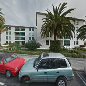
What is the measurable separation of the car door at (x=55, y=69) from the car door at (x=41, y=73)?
222mm

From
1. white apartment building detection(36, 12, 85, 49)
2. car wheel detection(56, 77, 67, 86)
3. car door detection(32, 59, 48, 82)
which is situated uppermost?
white apartment building detection(36, 12, 85, 49)

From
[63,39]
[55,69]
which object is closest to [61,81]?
[55,69]

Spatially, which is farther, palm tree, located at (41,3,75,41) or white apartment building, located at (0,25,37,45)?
Result: white apartment building, located at (0,25,37,45)

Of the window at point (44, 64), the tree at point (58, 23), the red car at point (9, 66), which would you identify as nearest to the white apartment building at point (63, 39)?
the tree at point (58, 23)

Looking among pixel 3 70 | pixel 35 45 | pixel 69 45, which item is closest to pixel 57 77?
pixel 3 70

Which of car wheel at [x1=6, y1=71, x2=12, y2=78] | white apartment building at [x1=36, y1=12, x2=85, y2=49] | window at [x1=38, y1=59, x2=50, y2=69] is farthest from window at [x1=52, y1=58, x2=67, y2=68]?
white apartment building at [x1=36, y1=12, x2=85, y2=49]

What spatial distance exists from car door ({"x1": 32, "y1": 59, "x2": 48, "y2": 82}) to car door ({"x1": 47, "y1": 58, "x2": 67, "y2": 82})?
0.73 ft

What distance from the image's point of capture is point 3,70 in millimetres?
10125

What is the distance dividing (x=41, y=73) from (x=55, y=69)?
2.59 ft

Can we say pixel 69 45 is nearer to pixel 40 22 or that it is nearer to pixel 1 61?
pixel 40 22

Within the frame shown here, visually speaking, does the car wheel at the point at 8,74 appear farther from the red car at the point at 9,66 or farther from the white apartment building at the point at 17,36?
the white apartment building at the point at 17,36

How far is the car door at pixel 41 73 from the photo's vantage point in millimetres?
8146

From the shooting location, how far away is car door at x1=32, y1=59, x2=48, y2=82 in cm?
815

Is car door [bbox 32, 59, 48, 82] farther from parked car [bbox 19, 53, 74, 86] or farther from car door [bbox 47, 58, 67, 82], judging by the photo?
car door [bbox 47, 58, 67, 82]
